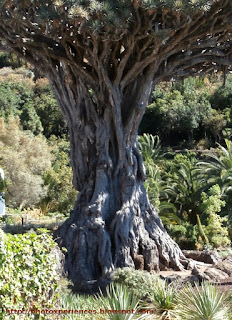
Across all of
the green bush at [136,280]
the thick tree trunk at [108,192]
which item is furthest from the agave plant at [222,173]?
the green bush at [136,280]

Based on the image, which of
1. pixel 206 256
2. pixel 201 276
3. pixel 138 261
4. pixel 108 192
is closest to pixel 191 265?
pixel 206 256

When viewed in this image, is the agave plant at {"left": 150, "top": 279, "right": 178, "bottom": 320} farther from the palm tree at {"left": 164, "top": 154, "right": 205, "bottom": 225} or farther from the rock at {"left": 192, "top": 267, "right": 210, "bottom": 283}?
the palm tree at {"left": 164, "top": 154, "right": 205, "bottom": 225}

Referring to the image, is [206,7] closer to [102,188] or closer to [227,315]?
[102,188]

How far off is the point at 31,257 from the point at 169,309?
85.6 inches

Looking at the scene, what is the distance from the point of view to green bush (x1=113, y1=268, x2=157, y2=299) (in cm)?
934

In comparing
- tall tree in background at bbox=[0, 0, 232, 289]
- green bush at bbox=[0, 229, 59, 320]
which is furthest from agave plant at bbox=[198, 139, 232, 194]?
green bush at bbox=[0, 229, 59, 320]

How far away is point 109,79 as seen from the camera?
40.6 ft

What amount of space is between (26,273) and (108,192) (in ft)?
22.9

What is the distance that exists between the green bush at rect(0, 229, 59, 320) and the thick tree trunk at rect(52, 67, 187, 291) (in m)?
5.40

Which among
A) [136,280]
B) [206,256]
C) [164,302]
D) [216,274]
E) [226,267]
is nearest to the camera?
[164,302]

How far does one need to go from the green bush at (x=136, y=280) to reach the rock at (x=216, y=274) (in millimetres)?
1386

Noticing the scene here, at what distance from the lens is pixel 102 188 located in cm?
1234

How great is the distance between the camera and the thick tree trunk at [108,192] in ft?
38.2

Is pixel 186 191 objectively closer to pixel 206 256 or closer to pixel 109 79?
pixel 206 256
